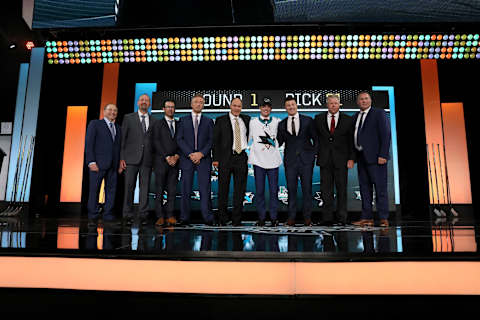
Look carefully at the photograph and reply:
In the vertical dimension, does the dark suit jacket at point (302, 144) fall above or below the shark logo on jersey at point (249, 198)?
above

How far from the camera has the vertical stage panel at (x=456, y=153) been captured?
568 centimetres

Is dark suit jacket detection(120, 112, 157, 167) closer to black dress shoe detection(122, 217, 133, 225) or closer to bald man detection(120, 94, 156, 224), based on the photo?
bald man detection(120, 94, 156, 224)

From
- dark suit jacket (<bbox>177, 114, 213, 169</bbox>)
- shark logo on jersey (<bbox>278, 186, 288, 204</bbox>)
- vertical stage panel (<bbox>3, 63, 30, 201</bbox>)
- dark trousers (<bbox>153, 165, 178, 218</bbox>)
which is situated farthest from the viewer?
shark logo on jersey (<bbox>278, 186, 288, 204</bbox>)

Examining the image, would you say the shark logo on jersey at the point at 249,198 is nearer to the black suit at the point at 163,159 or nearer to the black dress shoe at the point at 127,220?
the black suit at the point at 163,159

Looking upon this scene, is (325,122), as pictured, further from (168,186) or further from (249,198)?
(249,198)

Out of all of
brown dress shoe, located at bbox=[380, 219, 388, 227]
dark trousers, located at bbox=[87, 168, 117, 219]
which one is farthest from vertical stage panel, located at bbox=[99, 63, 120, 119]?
brown dress shoe, located at bbox=[380, 219, 388, 227]

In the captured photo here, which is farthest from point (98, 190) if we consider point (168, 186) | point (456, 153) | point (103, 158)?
point (456, 153)

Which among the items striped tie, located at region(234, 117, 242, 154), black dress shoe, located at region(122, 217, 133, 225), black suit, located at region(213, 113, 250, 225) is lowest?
black dress shoe, located at region(122, 217, 133, 225)

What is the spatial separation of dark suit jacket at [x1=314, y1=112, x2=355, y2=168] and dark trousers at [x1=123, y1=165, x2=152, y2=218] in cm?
212

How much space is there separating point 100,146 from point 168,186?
100cm

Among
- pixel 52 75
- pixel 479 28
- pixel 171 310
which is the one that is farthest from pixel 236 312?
pixel 52 75

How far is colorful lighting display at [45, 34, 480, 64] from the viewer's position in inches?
163

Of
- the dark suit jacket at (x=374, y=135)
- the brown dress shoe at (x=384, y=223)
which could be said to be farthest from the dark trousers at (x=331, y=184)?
the brown dress shoe at (x=384, y=223)

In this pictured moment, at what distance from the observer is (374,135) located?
3637 millimetres
